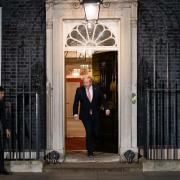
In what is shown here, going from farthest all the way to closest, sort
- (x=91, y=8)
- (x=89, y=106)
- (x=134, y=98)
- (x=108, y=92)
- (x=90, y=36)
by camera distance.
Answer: (x=108, y=92) → (x=90, y=36) → (x=89, y=106) → (x=134, y=98) → (x=91, y=8)

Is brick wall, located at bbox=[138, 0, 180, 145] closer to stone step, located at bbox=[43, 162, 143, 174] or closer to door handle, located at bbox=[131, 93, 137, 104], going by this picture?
door handle, located at bbox=[131, 93, 137, 104]

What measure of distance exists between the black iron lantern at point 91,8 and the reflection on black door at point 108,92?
127 centimetres

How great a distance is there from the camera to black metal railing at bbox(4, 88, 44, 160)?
41.7 feet

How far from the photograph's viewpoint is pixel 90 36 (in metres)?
13.2

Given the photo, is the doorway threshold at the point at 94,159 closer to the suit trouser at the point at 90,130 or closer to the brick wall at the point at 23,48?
the suit trouser at the point at 90,130

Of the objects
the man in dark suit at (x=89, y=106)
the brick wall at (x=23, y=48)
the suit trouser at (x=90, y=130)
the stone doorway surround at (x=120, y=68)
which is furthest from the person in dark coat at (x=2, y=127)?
the suit trouser at (x=90, y=130)

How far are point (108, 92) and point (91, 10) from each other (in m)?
2.23

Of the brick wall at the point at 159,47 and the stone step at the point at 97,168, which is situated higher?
the brick wall at the point at 159,47

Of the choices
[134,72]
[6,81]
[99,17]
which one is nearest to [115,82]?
[134,72]

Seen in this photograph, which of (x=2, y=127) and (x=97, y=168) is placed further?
(x=97, y=168)

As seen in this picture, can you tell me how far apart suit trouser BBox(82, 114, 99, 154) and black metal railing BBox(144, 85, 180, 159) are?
1139mm

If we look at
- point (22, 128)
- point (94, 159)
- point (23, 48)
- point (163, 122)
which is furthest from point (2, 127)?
point (163, 122)

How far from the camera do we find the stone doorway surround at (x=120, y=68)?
1278 cm

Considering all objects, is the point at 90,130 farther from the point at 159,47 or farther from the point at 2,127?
the point at 159,47
